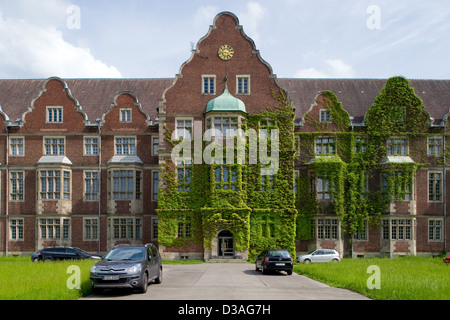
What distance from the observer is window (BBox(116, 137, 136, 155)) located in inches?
1622

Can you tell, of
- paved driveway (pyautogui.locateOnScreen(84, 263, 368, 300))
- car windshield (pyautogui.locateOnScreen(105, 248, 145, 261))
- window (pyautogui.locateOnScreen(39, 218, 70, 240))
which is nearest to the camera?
paved driveway (pyautogui.locateOnScreen(84, 263, 368, 300))

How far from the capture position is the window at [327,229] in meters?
40.0

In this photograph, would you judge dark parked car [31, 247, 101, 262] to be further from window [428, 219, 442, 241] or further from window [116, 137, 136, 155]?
window [428, 219, 442, 241]

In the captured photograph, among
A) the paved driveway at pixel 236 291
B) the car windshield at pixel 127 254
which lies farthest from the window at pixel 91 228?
the car windshield at pixel 127 254

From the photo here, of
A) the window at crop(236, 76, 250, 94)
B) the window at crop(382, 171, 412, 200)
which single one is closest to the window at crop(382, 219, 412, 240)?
the window at crop(382, 171, 412, 200)

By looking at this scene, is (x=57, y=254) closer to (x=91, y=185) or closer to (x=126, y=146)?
(x=91, y=185)

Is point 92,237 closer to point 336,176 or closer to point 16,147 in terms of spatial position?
point 16,147

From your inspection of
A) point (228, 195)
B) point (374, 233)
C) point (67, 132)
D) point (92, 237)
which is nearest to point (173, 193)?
point (228, 195)

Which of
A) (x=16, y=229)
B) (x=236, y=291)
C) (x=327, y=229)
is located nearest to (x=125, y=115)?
(x=16, y=229)

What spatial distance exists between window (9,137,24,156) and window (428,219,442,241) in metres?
35.2

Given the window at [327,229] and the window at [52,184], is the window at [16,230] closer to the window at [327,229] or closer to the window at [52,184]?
the window at [52,184]

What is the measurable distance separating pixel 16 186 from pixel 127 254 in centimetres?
2673

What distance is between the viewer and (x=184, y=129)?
3806 centimetres

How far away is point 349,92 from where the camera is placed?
147 feet
